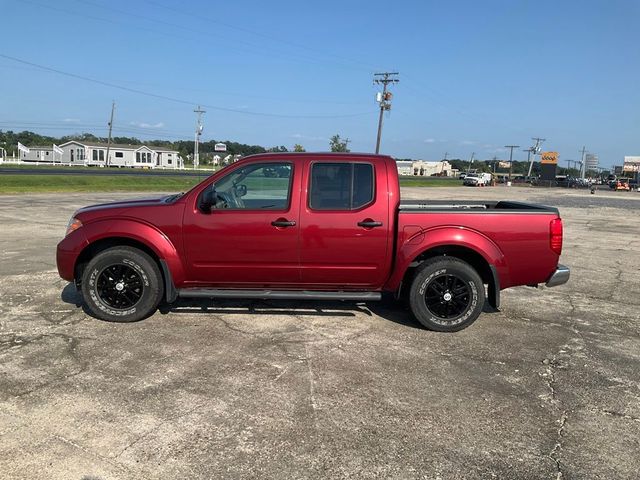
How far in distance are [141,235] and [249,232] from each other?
1156mm

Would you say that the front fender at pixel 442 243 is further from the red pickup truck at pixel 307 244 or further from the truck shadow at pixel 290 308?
the truck shadow at pixel 290 308

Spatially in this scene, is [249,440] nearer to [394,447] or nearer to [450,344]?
[394,447]

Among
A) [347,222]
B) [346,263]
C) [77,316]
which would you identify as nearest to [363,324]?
[346,263]

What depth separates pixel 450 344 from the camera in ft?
16.6

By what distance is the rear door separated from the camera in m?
5.23

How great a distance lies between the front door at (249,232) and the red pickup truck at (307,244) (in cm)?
1

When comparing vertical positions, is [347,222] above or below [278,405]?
above

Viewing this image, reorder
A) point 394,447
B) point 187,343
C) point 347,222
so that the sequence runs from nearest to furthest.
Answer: point 394,447, point 187,343, point 347,222

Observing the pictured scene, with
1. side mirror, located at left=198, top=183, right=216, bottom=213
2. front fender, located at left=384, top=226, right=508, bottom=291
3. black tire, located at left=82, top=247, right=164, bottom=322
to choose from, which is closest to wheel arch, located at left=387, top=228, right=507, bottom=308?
front fender, located at left=384, top=226, right=508, bottom=291

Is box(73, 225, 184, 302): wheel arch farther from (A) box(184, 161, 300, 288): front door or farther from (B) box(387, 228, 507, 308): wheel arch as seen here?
(B) box(387, 228, 507, 308): wheel arch

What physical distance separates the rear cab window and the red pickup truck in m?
0.01

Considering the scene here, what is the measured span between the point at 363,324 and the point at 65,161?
3717 inches

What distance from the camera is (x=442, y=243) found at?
5.23 meters

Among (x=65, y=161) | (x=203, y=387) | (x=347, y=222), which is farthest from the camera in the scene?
(x=65, y=161)
